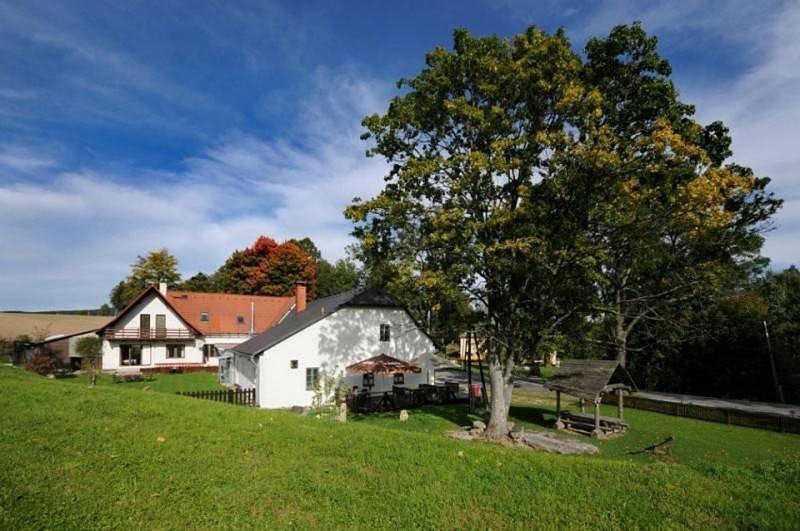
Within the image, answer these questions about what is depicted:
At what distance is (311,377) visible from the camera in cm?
2467

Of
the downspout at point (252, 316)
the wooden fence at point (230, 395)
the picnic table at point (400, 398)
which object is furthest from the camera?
the downspout at point (252, 316)

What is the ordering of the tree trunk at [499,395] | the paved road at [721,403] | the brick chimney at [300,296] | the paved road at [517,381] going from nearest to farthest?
the tree trunk at [499,395] → the paved road at [721,403] → the brick chimney at [300,296] → the paved road at [517,381]

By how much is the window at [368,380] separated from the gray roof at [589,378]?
10.4 metres

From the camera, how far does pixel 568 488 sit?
23.7 ft

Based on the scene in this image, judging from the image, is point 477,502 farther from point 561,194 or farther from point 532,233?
point 561,194

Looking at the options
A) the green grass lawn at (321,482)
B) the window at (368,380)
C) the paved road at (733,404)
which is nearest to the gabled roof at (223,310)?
the window at (368,380)

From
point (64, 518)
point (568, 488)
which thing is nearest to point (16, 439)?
point (64, 518)

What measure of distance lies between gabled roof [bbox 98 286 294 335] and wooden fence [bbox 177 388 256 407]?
21.9 meters

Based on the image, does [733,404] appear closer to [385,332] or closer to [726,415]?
[726,415]

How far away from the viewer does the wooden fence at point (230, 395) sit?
70.6 ft

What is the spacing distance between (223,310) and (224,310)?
0.32 feet

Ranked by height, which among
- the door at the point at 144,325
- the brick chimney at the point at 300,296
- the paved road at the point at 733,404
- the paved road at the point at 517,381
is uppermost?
the brick chimney at the point at 300,296

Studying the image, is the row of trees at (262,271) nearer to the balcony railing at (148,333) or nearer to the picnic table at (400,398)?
the balcony railing at (148,333)

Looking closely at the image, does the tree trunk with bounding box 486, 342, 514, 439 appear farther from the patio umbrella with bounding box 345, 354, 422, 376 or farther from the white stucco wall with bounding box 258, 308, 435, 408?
the white stucco wall with bounding box 258, 308, 435, 408
